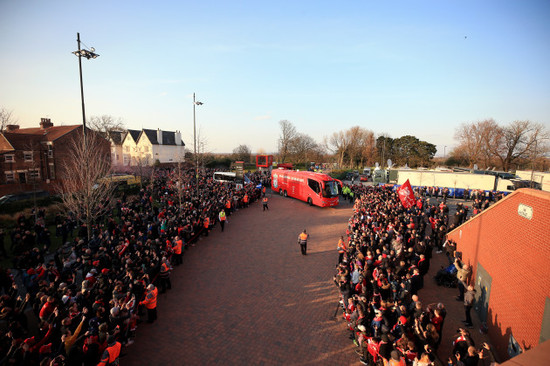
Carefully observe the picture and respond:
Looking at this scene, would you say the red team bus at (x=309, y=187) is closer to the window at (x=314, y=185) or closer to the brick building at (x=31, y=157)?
the window at (x=314, y=185)

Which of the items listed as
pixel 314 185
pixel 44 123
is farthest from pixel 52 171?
pixel 314 185

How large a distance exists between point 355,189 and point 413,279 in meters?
20.1

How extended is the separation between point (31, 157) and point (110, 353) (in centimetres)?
3157

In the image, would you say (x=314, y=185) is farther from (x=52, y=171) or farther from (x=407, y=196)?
(x=52, y=171)

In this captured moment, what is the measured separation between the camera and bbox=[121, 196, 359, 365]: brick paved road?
6.61 m

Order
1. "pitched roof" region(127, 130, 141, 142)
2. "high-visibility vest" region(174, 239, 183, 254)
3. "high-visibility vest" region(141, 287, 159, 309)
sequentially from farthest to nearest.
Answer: "pitched roof" region(127, 130, 141, 142)
"high-visibility vest" region(174, 239, 183, 254)
"high-visibility vest" region(141, 287, 159, 309)

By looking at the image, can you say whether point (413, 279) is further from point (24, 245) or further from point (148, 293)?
point (24, 245)

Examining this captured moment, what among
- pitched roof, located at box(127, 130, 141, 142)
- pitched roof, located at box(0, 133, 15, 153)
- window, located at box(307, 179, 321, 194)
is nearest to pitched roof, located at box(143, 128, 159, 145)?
pitched roof, located at box(127, 130, 141, 142)

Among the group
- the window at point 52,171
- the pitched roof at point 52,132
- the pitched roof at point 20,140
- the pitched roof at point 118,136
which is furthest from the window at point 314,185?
the pitched roof at point 118,136

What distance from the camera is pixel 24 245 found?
1083 cm

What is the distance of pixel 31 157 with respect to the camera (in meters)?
26.8

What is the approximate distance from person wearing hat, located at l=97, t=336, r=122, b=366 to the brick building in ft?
81.8

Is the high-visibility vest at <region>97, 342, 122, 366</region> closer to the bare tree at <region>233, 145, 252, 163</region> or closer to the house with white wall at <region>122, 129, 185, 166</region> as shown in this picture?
the house with white wall at <region>122, 129, 185, 166</region>

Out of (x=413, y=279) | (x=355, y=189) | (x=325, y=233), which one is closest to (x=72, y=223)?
(x=325, y=233)
